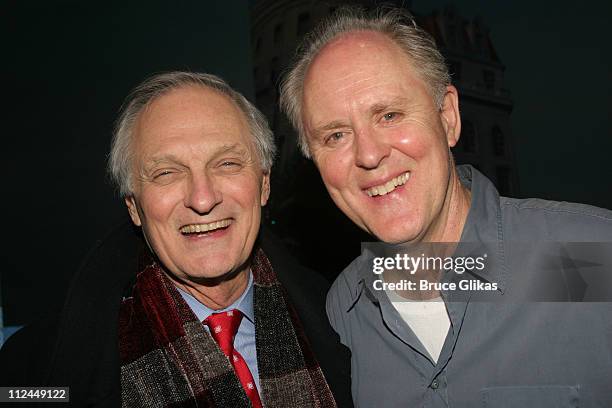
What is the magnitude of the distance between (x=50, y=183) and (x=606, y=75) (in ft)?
18.1

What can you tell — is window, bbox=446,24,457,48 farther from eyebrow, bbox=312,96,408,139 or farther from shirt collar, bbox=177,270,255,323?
shirt collar, bbox=177,270,255,323

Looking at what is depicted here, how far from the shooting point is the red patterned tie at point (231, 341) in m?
1.71

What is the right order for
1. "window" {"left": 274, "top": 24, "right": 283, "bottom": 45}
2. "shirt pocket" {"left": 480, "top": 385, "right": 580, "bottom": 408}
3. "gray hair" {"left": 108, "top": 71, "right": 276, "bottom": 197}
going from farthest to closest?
1. "window" {"left": 274, "top": 24, "right": 283, "bottom": 45}
2. "gray hair" {"left": 108, "top": 71, "right": 276, "bottom": 197}
3. "shirt pocket" {"left": 480, "top": 385, "right": 580, "bottom": 408}

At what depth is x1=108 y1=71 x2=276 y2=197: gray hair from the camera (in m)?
1.83

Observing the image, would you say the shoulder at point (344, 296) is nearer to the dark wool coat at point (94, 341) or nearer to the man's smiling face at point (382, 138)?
the dark wool coat at point (94, 341)

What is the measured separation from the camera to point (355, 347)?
1.77 meters

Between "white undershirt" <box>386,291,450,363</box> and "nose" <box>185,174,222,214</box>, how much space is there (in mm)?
856

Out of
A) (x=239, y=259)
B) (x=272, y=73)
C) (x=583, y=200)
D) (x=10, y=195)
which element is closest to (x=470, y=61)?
(x=583, y=200)

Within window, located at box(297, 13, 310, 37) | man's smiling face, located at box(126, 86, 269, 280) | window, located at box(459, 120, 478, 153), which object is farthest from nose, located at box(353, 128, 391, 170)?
window, located at box(459, 120, 478, 153)

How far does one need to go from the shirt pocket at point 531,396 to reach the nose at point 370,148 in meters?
0.91

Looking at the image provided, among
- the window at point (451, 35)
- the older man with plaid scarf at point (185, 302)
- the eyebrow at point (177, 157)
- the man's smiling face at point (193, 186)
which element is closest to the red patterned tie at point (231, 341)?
the older man with plaid scarf at point (185, 302)

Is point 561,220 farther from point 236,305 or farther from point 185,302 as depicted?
point 185,302

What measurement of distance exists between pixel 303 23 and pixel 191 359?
10.6 ft

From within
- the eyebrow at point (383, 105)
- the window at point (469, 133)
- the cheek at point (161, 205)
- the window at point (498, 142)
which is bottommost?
the cheek at point (161, 205)
